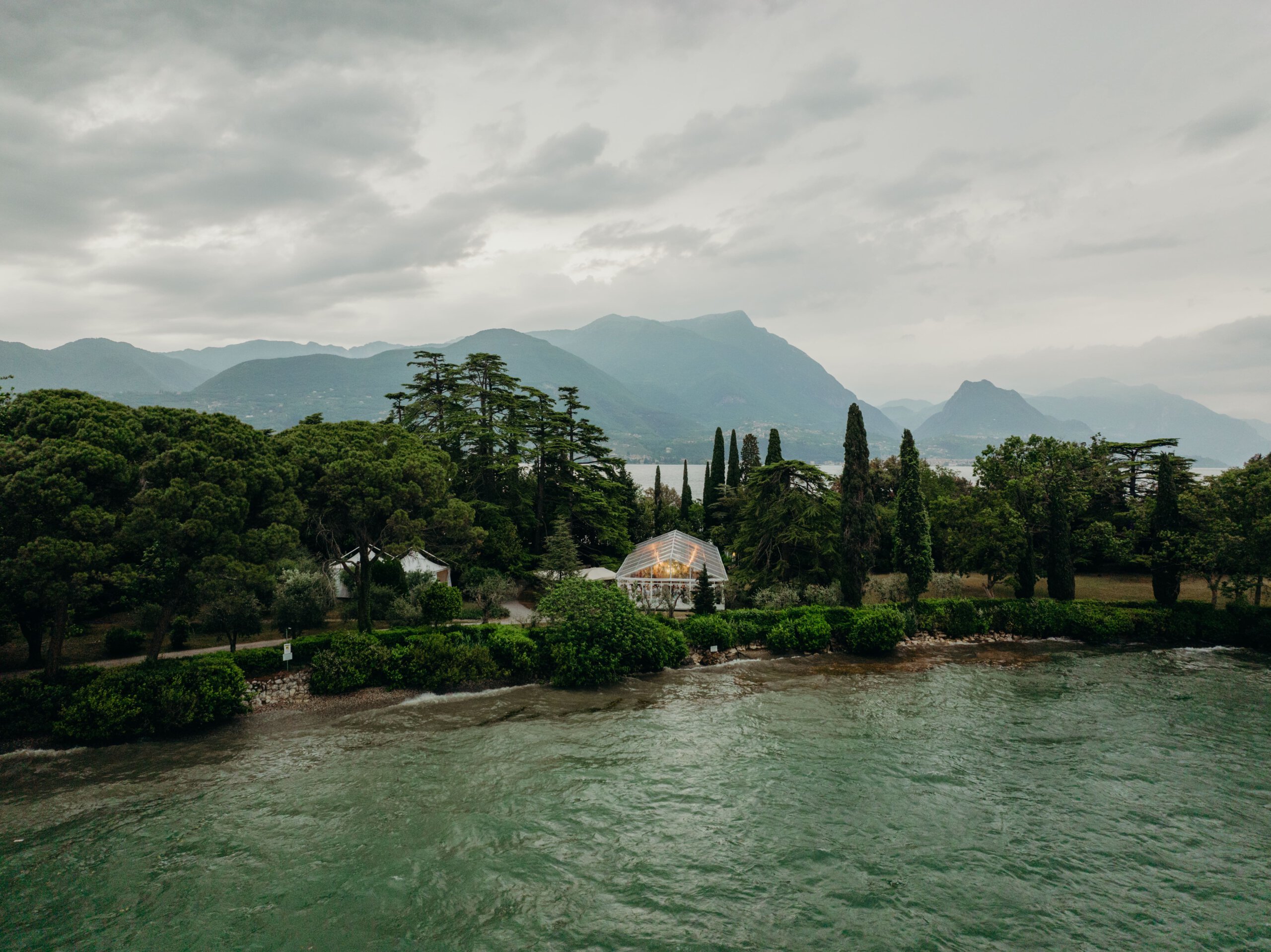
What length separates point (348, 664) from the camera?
20938mm

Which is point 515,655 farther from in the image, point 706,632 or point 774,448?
point 774,448

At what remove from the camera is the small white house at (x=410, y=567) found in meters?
29.7

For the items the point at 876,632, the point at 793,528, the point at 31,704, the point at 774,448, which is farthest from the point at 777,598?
the point at 31,704

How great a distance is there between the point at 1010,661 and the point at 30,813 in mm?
32279

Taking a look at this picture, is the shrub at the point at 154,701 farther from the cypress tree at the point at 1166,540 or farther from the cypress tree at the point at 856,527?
the cypress tree at the point at 1166,540

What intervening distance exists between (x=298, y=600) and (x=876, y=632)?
24.6m

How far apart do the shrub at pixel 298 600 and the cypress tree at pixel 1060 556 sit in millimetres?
35474

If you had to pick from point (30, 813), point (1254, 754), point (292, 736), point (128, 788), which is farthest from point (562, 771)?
point (1254, 754)

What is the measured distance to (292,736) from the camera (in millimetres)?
17828

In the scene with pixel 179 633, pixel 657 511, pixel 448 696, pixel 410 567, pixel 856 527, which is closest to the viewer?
pixel 448 696

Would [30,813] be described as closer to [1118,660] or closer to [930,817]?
[930,817]

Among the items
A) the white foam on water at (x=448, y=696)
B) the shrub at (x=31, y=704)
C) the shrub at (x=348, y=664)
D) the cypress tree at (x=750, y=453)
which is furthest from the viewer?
the cypress tree at (x=750, y=453)

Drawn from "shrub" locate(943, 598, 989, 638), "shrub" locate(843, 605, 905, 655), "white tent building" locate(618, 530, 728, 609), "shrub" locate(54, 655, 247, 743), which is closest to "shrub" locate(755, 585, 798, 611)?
"white tent building" locate(618, 530, 728, 609)

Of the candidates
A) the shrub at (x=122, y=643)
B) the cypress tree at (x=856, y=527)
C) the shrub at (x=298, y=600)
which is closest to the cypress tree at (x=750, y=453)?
the cypress tree at (x=856, y=527)
